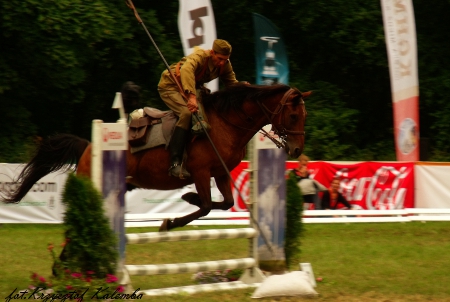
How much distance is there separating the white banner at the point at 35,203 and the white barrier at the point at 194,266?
6.93 m

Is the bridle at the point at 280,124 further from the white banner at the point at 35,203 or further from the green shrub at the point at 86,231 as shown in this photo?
the white banner at the point at 35,203

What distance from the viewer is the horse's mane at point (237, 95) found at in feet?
26.0

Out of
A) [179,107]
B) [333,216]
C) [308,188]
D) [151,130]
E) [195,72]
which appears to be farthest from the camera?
[333,216]

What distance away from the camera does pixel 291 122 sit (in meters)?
7.64

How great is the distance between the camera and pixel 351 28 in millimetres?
21266

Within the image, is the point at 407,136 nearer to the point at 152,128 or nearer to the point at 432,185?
the point at 432,185

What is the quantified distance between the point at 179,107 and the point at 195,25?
243 inches

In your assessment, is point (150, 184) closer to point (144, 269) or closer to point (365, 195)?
point (144, 269)

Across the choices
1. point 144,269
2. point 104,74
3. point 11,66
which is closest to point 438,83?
point 104,74

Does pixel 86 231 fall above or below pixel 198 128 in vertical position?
below

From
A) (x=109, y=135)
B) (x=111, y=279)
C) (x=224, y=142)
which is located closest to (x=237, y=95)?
(x=224, y=142)

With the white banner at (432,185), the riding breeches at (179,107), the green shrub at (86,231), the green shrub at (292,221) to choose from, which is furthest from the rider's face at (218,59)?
the white banner at (432,185)

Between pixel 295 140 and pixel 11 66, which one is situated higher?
pixel 11 66

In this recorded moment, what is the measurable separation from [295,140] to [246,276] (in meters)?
1.45
